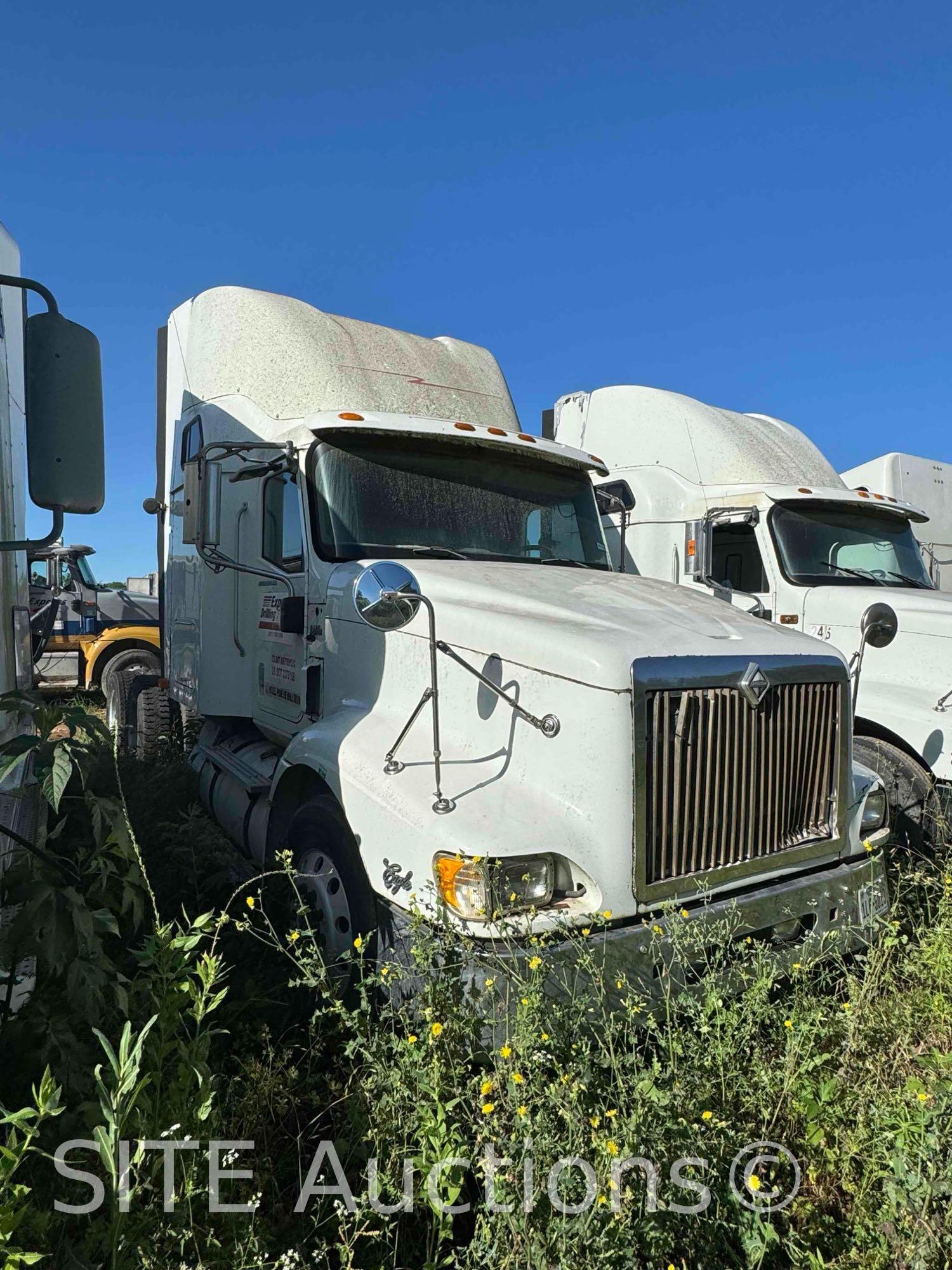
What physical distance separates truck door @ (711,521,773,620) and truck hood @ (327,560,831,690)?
2.58 m

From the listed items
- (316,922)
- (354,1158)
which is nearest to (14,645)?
(316,922)

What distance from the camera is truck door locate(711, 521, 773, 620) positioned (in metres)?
6.55

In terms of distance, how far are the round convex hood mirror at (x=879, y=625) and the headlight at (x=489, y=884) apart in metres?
2.67

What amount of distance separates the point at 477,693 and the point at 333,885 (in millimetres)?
1006

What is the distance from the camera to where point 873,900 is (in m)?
3.36

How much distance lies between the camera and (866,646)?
565 cm

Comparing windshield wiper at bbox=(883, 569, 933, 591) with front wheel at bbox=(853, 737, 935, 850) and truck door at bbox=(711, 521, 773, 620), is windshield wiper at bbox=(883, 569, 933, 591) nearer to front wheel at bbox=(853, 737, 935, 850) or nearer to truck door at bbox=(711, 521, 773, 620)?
truck door at bbox=(711, 521, 773, 620)

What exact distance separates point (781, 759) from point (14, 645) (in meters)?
2.78

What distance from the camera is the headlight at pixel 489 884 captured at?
2551mm

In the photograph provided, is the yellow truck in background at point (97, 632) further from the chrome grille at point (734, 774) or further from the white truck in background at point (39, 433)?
the chrome grille at point (734, 774)

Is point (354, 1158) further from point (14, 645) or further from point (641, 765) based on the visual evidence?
point (14, 645)

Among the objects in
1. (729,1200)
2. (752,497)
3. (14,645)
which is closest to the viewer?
(729,1200)

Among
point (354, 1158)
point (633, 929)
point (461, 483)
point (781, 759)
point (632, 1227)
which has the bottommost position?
point (354, 1158)

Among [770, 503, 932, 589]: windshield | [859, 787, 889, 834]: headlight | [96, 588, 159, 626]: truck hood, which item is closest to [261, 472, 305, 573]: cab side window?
[859, 787, 889, 834]: headlight
